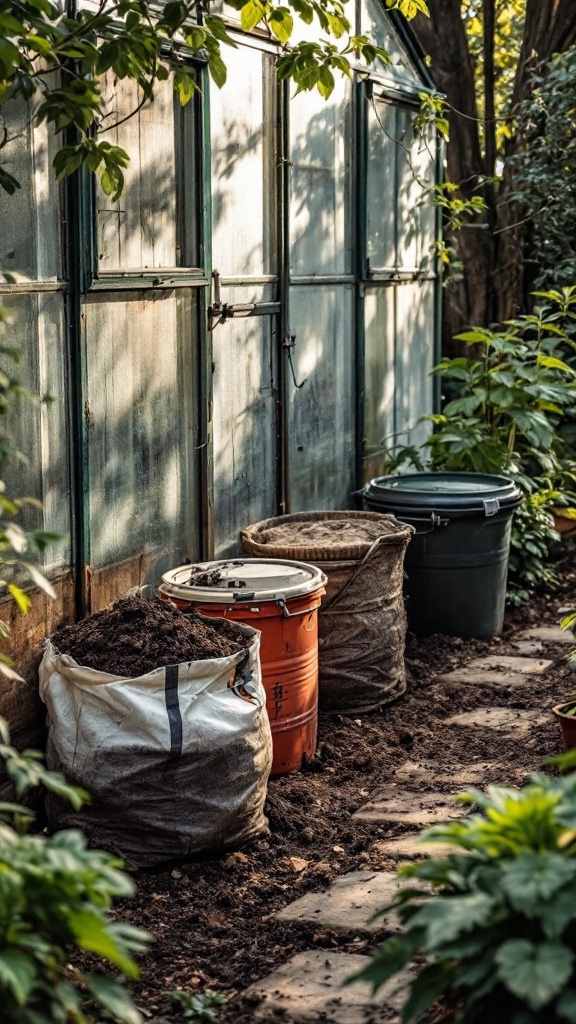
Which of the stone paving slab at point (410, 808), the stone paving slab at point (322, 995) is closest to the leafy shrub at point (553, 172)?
the stone paving slab at point (410, 808)

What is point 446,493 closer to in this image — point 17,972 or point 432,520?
point 432,520

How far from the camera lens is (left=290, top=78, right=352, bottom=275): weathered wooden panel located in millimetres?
6887

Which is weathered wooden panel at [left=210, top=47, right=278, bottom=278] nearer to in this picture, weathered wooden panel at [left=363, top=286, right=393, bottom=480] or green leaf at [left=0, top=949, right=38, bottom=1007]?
weathered wooden panel at [left=363, top=286, right=393, bottom=480]

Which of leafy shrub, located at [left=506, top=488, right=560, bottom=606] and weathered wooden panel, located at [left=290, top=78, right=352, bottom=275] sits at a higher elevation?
weathered wooden panel, located at [left=290, top=78, right=352, bottom=275]

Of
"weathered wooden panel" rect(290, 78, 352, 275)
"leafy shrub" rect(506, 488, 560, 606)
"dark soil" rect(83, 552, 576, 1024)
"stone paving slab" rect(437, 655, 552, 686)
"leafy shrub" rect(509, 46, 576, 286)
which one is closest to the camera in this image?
"dark soil" rect(83, 552, 576, 1024)

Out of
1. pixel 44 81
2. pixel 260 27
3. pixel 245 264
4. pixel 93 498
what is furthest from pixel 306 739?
pixel 260 27

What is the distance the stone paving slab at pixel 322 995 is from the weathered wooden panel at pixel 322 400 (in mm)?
3503

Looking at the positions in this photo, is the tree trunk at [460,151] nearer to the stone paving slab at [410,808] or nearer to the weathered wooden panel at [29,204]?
the stone paving slab at [410,808]

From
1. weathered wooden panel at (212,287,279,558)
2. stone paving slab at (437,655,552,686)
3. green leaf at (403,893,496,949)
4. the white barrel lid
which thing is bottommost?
stone paving slab at (437,655,552,686)

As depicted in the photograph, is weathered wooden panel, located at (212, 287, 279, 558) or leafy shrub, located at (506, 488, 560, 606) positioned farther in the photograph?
leafy shrub, located at (506, 488, 560, 606)

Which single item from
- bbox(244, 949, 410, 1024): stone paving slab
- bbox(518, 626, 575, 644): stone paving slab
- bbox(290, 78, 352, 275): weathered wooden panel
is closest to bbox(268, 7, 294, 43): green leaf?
bbox(290, 78, 352, 275): weathered wooden panel

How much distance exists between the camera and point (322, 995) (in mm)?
3494

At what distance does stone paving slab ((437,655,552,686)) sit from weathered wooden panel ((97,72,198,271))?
255 centimetres

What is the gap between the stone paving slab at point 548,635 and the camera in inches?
298
